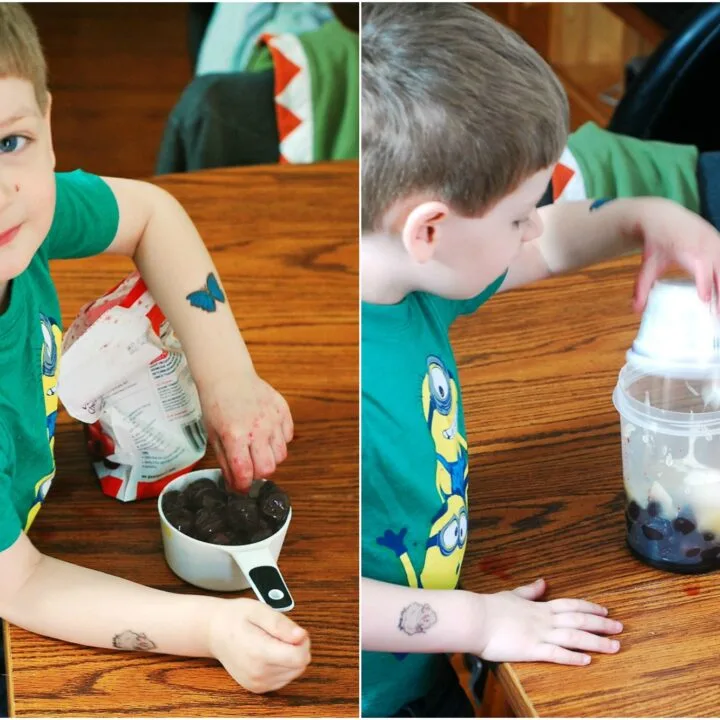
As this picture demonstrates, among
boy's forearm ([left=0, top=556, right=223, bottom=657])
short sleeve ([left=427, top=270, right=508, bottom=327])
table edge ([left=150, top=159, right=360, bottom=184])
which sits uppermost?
short sleeve ([left=427, top=270, right=508, bottom=327])

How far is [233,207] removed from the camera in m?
0.99

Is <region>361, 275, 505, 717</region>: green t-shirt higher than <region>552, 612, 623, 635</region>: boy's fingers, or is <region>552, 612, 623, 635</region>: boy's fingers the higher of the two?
<region>361, 275, 505, 717</region>: green t-shirt

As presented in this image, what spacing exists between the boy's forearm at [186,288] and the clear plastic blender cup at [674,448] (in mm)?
257

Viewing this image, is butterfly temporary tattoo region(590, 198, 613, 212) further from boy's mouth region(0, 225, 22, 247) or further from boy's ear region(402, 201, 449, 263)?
boy's mouth region(0, 225, 22, 247)

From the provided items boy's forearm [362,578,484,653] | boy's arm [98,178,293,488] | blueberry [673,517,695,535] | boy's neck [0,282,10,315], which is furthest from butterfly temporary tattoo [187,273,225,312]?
blueberry [673,517,695,535]

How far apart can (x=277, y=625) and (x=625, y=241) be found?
12.7 inches

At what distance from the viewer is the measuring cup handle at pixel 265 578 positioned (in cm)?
58

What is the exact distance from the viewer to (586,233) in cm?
68

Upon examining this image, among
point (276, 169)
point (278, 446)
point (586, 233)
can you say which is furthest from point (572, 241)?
point (276, 169)

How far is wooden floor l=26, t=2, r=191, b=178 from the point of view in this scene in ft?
2.56

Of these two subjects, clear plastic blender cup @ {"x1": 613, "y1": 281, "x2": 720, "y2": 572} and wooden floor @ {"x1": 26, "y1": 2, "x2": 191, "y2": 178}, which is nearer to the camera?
clear plastic blender cup @ {"x1": 613, "y1": 281, "x2": 720, "y2": 572}

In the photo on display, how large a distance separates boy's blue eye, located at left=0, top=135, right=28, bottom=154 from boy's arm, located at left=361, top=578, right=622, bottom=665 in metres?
0.30

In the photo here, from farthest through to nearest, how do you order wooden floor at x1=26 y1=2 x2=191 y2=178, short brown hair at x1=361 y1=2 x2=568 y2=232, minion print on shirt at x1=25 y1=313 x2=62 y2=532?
wooden floor at x1=26 y1=2 x2=191 y2=178 → minion print on shirt at x1=25 y1=313 x2=62 y2=532 → short brown hair at x1=361 y1=2 x2=568 y2=232

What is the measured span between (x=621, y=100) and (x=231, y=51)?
2.14 feet
